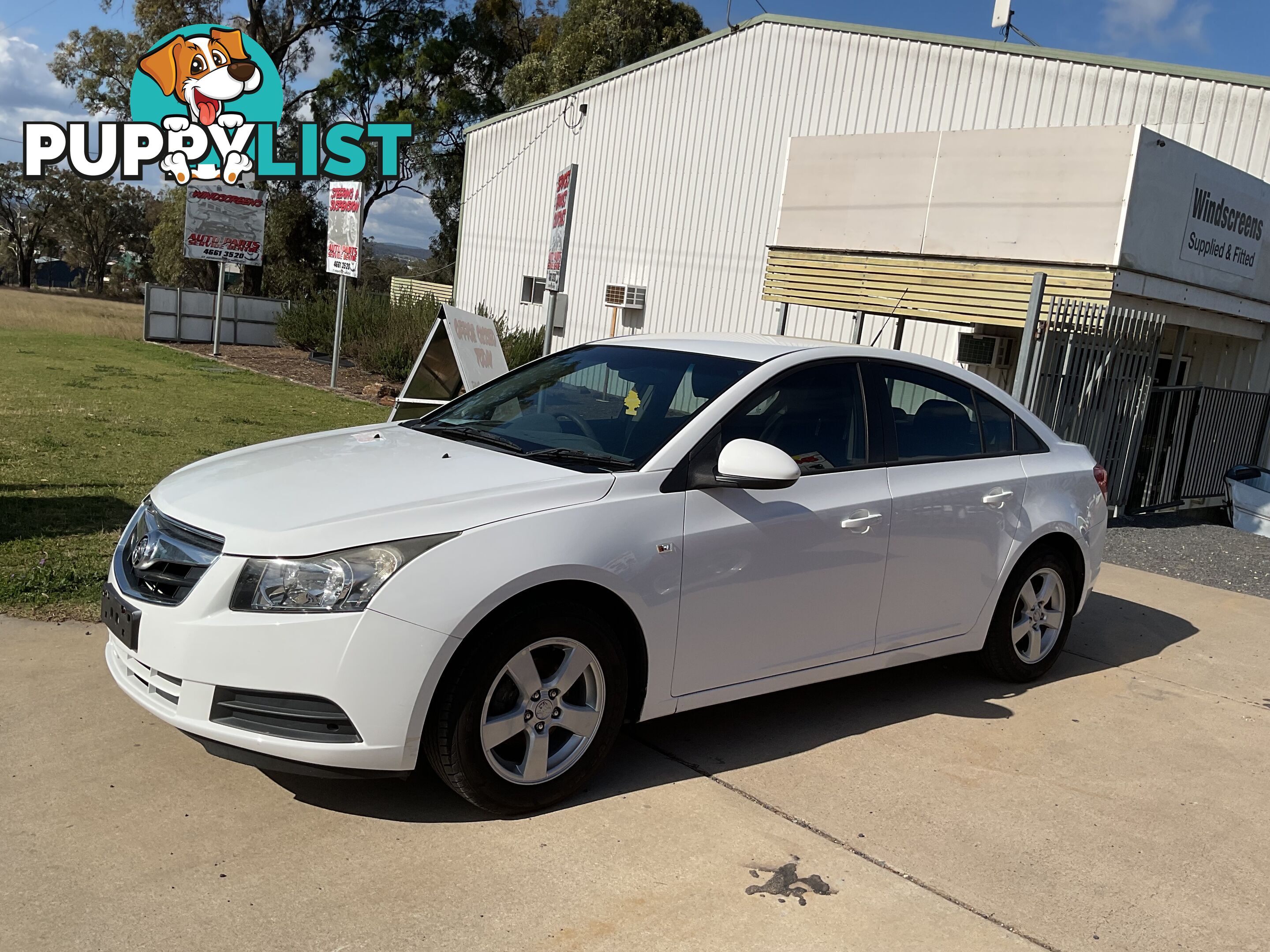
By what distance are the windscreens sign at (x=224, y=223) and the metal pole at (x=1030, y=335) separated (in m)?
21.0

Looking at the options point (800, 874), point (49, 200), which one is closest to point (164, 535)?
point (800, 874)

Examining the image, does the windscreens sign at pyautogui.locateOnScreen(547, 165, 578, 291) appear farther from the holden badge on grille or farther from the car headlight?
the car headlight

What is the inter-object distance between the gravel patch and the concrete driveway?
4.40 m

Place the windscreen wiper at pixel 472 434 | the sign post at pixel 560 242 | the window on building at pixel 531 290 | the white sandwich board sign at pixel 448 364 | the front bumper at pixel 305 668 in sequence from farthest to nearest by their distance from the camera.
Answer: the window on building at pixel 531 290, the sign post at pixel 560 242, the white sandwich board sign at pixel 448 364, the windscreen wiper at pixel 472 434, the front bumper at pixel 305 668

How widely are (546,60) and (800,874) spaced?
38.9 m

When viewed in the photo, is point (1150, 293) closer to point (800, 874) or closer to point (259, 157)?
point (800, 874)

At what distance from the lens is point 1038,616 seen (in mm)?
5477

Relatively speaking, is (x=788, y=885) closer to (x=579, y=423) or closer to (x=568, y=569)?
(x=568, y=569)

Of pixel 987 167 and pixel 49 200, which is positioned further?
pixel 49 200

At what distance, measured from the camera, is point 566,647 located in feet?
11.9

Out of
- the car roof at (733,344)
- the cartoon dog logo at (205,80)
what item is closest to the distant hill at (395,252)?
the cartoon dog logo at (205,80)

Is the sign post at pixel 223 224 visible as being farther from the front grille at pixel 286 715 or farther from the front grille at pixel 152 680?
the front grille at pixel 286 715

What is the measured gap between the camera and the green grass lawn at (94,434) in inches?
Answer: 231

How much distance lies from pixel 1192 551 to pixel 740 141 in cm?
1097
